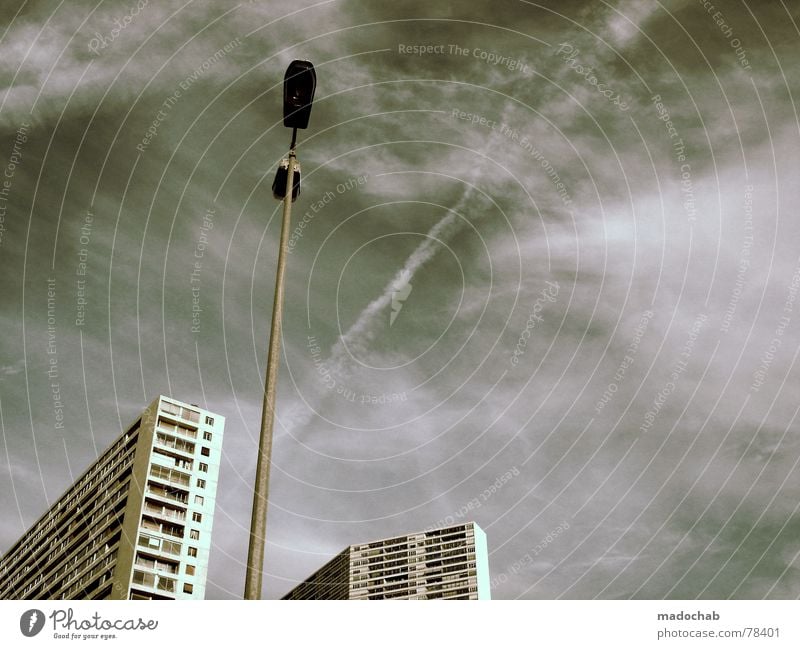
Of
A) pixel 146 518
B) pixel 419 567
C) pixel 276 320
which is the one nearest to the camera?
pixel 276 320

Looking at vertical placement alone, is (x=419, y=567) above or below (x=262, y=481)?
above

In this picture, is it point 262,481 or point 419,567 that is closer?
point 262,481

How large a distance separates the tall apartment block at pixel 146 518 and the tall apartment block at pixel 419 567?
3037 inches

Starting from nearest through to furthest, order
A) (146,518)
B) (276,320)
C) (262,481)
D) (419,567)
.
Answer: (262,481) → (276,320) → (146,518) → (419,567)

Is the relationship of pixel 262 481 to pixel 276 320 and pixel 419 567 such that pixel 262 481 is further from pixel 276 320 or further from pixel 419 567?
pixel 419 567

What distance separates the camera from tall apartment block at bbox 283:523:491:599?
513 ft

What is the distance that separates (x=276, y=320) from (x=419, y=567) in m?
166

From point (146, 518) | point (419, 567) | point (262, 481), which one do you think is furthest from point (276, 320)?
point (419, 567)

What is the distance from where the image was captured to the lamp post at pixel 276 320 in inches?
273

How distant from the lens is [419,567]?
6432 inches
